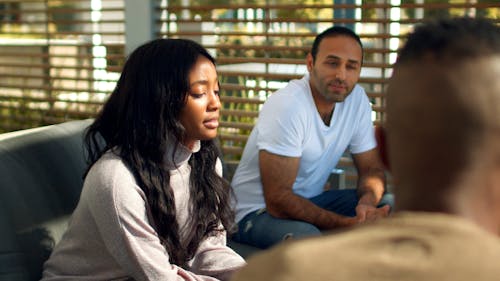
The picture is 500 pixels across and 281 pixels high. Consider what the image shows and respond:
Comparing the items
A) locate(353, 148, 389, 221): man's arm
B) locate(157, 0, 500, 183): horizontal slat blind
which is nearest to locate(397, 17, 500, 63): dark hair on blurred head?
locate(353, 148, 389, 221): man's arm

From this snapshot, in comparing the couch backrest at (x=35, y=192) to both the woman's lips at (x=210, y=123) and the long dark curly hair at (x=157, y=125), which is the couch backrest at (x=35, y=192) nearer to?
the long dark curly hair at (x=157, y=125)

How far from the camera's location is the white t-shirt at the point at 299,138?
402cm

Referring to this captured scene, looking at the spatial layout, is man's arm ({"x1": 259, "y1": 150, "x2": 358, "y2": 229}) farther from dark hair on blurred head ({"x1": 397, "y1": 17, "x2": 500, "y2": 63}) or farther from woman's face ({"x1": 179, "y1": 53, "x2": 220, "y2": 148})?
dark hair on blurred head ({"x1": 397, "y1": 17, "x2": 500, "y2": 63})

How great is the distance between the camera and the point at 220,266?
3109 mm

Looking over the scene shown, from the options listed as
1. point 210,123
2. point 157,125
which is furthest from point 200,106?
point 157,125

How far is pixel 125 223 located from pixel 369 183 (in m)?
1.92

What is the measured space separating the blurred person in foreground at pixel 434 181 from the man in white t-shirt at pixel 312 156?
2.78 m

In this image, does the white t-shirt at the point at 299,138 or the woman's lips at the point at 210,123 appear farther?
the white t-shirt at the point at 299,138

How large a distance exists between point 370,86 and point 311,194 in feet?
7.22

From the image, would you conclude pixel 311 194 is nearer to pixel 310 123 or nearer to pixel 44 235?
pixel 310 123

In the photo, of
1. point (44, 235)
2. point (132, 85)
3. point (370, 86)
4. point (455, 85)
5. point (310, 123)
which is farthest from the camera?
point (370, 86)

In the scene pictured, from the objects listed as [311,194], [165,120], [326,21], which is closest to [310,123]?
[311,194]

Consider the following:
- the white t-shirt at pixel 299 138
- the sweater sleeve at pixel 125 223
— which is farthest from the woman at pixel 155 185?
the white t-shirt at pixel 299 138

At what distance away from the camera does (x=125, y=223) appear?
107 inches
